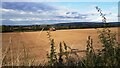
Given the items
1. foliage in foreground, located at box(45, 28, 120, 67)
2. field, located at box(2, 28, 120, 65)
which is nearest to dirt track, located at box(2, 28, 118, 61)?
field, located at box(2, 28, 120, 65)

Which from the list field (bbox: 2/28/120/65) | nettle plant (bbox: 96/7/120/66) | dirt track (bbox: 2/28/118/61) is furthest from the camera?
dirt track (bbox: 2/28/118/61)

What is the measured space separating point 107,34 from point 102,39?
0.59 ft

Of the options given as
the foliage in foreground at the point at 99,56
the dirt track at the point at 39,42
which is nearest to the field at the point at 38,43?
the dirt track at the point at 39,42

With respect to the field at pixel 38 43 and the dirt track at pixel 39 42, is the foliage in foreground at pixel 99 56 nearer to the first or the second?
the field at pixel 38 43

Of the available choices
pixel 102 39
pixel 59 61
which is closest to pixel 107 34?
pixel 102 39

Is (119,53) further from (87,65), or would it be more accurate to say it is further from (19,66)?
(19,66)

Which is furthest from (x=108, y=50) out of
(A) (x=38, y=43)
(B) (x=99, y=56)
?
(A) (x=38, y=43)

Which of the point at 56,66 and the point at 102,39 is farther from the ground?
the point at 102,39

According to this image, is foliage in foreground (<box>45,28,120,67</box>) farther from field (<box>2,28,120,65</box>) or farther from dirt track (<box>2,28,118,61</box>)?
dirt track (<box>2,28,118,61</box>)

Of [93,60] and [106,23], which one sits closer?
[93,60]

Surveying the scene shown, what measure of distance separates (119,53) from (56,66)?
3.04 feet

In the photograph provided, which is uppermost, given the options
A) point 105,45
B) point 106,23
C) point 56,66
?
point 106,23

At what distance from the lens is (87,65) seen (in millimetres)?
4000

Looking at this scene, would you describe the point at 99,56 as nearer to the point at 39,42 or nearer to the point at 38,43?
the point at 38,43
